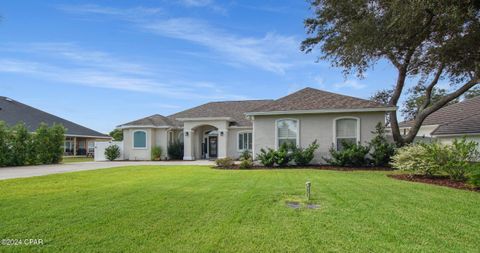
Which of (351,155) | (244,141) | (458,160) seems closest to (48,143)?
(244,141)

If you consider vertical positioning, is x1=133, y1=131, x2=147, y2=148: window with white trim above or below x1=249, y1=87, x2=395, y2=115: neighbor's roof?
below

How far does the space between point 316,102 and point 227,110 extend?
11.7 metres

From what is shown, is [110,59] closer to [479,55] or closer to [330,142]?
[330,142]

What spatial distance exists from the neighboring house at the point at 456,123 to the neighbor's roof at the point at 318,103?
7.42m

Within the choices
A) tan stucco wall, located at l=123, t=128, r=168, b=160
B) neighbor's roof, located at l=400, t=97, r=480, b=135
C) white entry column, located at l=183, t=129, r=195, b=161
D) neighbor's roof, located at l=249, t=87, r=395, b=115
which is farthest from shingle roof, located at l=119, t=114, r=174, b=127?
neighbor's roof, located at l=400, t=97, r=480, b=135

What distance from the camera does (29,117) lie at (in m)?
31.7

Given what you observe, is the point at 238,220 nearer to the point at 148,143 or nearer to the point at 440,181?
the point at 440,181

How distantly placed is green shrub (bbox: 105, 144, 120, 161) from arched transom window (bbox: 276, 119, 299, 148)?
15.2m

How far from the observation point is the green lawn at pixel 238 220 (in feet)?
13.2

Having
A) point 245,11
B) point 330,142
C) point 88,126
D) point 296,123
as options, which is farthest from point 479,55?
point 88,126

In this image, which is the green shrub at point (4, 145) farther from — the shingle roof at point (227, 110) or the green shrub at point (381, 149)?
the green shrub at point (381, 149)

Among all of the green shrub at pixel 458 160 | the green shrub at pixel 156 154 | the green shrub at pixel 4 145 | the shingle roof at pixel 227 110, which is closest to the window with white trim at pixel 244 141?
the shingle roof at pixel 227 110

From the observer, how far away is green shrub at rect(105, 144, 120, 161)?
25734 millimetres

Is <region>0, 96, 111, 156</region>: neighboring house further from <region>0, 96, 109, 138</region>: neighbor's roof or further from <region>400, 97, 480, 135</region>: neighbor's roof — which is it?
<region>400, 97, 480, 135</region>: neighbor's roof
